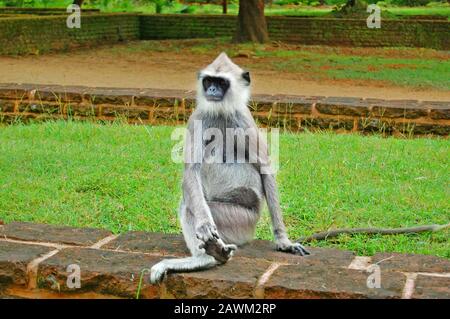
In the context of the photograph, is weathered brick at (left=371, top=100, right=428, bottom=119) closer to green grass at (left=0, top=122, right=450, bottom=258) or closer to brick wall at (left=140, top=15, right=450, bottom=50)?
green grass at (left=0, top=122, right=450, bottom=258)

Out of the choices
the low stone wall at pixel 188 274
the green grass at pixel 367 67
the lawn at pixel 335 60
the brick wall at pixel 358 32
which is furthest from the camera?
the brick wall at pixel 358 32

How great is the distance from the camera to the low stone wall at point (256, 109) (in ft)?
28.1

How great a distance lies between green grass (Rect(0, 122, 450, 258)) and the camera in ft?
17.1

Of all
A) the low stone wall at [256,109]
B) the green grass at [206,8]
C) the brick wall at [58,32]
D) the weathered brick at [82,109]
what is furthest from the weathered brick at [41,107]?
the green grass at [206,8]

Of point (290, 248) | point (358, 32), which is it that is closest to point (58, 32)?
point (358, 32)

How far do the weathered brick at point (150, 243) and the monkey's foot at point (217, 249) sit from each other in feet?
0.99

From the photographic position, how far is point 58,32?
2011 centimetres

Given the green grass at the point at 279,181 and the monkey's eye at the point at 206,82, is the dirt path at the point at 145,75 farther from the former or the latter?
the monkey's eye at the point at 206,82

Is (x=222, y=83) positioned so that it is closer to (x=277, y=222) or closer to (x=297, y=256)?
(x=277, y=222)

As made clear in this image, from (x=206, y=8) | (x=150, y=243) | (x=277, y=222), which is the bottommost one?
(x=206, y=8)

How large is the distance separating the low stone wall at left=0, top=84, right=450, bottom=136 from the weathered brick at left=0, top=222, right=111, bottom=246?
198 inches

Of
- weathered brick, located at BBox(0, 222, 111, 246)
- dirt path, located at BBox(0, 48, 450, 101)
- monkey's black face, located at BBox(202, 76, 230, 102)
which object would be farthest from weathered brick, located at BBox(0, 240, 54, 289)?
dirt path, located at BBox(0, 48, 450, 101)

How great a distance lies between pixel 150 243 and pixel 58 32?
56.1 ft

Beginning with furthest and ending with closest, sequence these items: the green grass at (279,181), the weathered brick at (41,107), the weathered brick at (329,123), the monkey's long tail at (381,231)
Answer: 1. the weathered brick at (41,107)
2. the weathered brick at (329,123)
3. the green grass at (279,181)
4. the monkey's long tail at (381,231)
